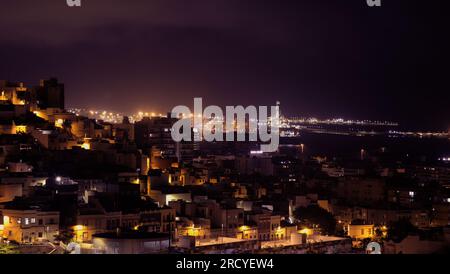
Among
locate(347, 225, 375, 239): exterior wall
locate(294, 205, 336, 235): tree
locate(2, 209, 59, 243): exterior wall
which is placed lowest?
locate(347, 225, 375, 239): exterior wall

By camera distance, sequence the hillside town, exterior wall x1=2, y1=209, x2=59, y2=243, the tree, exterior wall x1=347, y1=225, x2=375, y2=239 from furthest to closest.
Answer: exterior wall x1=347, y1=225, x2=375, y2=239
the tree
the hillside town
exterior wall x1=2, y1=209, x2=59, y2=243

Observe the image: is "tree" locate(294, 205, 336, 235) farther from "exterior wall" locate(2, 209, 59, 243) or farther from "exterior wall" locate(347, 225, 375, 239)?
"exterior wall" locate(2, 209, 59, 243)

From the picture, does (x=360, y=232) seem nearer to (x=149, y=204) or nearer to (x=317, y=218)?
(x=317, y=218)

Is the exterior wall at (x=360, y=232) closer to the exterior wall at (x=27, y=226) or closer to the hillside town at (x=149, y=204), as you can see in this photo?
the hillside town at (x=149, y=204)

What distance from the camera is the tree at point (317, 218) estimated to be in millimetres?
15594

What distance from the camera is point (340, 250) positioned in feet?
43.1

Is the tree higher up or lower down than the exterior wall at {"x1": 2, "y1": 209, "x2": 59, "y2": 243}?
lower down

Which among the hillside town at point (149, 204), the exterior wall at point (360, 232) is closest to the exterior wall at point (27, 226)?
the hillside town at point (149, 204)

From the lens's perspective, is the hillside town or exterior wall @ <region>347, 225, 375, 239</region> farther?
exterior wall @ <region>347, 225, 375, 239</region>

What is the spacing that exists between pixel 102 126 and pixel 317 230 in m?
6.35

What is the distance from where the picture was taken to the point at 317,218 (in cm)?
1593

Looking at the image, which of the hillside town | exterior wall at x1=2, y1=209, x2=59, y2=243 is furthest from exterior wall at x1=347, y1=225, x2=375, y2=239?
exterior wall at x1=2, y1=209, x2=59, y2=243

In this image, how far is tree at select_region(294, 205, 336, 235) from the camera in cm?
1559
